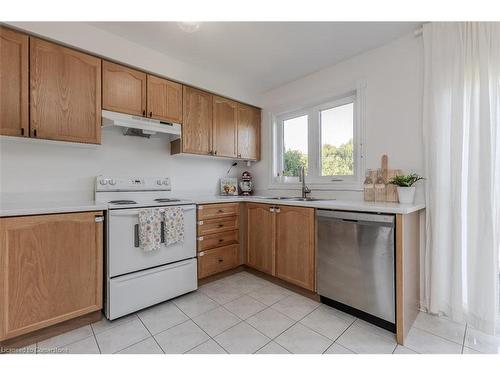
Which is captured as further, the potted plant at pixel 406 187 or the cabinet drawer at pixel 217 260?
the cabinet drawer at pixel 217 260

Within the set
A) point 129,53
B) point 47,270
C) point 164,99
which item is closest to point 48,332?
point 47,270

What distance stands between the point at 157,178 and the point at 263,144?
59.0 inches

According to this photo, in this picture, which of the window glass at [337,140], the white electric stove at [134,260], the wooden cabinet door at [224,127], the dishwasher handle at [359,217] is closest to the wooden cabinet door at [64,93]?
the white electric stove at [134,260]

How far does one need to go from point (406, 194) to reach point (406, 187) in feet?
0.18

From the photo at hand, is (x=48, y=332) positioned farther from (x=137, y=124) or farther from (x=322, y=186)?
(x=322, y=186)

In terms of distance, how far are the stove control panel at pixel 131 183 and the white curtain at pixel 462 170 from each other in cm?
248

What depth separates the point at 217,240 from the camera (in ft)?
7.80

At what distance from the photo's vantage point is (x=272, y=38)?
6.48 feet

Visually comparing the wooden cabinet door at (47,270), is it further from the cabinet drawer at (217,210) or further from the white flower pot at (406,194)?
the white flower pot at (406,194)

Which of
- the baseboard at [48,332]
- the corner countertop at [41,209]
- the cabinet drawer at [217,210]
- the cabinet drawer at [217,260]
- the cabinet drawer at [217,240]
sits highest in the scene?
the corner countertop at [41,209]

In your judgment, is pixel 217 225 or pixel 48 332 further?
pixel 217 225

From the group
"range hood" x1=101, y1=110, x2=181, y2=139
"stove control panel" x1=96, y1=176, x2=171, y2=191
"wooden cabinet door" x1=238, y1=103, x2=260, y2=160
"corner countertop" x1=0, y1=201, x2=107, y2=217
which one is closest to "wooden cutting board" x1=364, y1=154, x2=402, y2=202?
"wooden cabinet door" x1=238, y1=103, x2=260, y2=160

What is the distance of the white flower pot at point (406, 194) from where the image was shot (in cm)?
177
